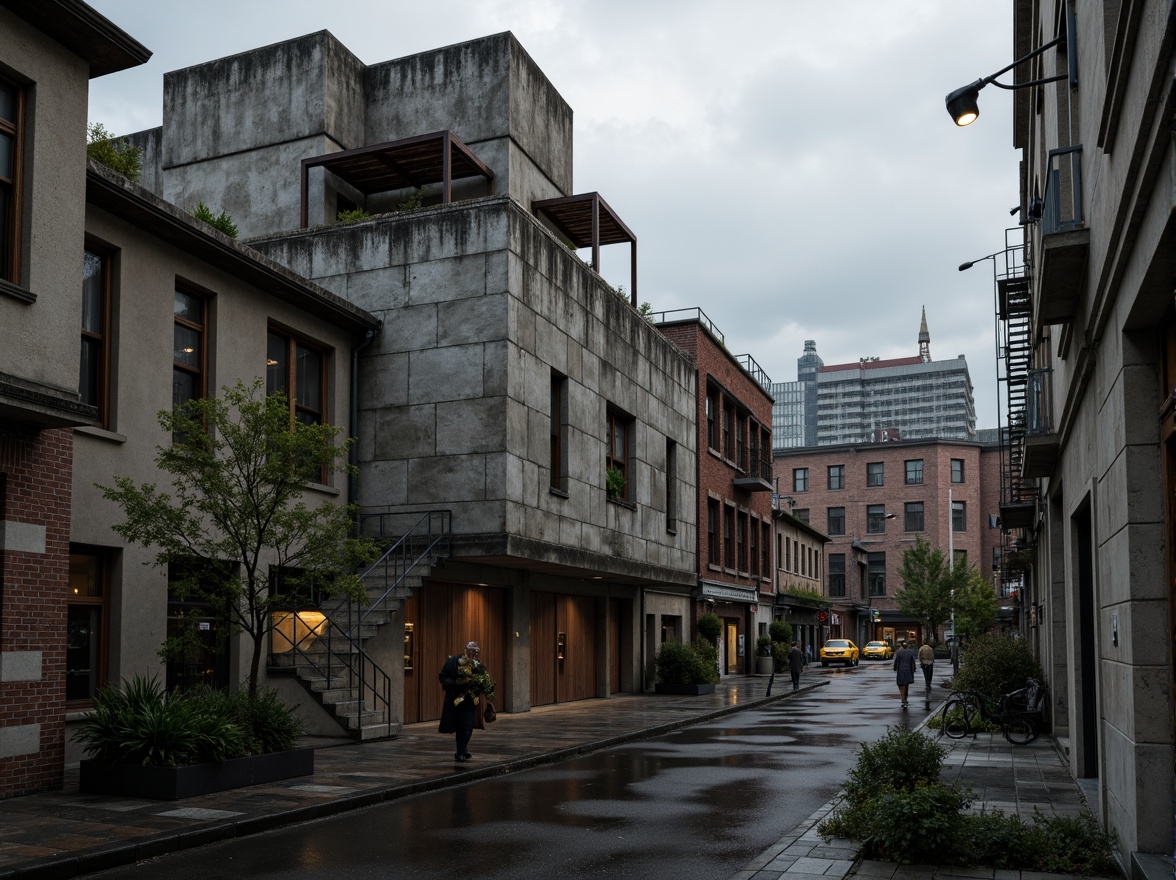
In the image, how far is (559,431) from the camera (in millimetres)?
24453

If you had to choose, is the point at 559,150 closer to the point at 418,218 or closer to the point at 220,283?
the point at 418,218

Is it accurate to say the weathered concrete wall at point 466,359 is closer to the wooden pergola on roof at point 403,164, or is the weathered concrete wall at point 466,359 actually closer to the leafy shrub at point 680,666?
the wooden pergola on roof at point 403,164

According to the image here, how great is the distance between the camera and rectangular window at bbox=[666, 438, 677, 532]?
32812 millimetres

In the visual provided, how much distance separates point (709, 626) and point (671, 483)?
6.20 meters

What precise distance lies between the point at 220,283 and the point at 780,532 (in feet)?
129

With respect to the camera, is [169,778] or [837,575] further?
[837,575]

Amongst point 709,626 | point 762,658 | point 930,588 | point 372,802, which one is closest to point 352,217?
point 372,802

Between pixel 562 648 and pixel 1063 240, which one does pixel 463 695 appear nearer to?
pixel 1063 240

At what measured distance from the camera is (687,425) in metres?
34.6

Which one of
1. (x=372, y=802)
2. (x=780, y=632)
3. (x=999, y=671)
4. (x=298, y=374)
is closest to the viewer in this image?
(x=372, y=802)

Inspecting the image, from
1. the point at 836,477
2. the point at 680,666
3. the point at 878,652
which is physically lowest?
the point at 878,652

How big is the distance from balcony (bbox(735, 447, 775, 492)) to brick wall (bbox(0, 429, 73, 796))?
30.8 metres

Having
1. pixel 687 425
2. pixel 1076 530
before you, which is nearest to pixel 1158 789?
pixel 1076 530

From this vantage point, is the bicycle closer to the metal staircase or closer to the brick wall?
the metal staircase
